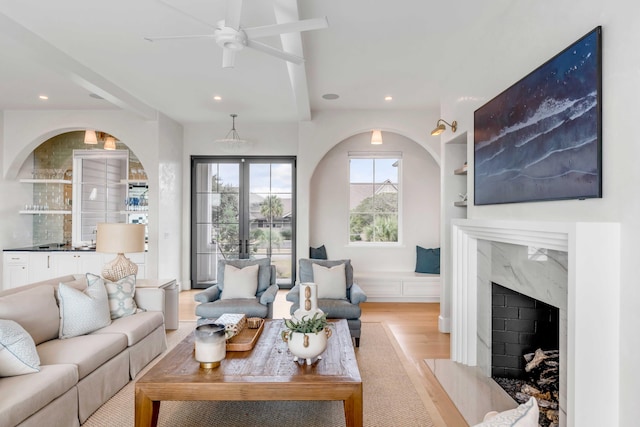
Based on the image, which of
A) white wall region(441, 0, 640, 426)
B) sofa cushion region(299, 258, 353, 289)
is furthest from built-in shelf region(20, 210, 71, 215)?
white wall region(441, 0, 640, 426)

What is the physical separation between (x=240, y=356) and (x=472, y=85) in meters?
2.91

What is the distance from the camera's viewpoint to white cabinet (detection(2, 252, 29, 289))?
528 cm

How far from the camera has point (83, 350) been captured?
2443 millimetres

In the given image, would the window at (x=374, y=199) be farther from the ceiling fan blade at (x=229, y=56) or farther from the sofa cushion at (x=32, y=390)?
the sofa cushion at (x=32, y=390)

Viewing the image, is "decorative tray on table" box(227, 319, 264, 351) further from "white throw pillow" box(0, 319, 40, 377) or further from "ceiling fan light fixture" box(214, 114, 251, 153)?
"ceiling fan light fixture" box(214, 114, 251, 153)

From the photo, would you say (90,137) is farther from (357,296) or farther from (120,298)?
(357,296)

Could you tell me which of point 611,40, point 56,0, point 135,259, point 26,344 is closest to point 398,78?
point 611,40

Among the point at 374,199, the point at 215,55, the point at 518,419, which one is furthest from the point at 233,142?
the point at 518,419

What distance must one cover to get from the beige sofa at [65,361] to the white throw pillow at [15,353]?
42mm

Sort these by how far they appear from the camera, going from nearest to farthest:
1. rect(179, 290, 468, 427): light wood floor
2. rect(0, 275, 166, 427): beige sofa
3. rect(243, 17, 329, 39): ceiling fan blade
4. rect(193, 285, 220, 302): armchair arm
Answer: rect(0, 275, 166, 427): beige sofa → rect(243, 17, 329, 39): ceiling fan blade → rect(179, 290, 468, 427): light wood floor → rect(193, 285, 220, 302): armchair arm

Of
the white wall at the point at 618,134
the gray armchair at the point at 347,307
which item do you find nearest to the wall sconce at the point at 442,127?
the white wall at the point at 618,134

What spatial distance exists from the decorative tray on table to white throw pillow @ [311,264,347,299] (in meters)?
1.17

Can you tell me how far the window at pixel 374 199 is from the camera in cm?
625

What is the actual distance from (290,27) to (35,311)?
2.55 meters
